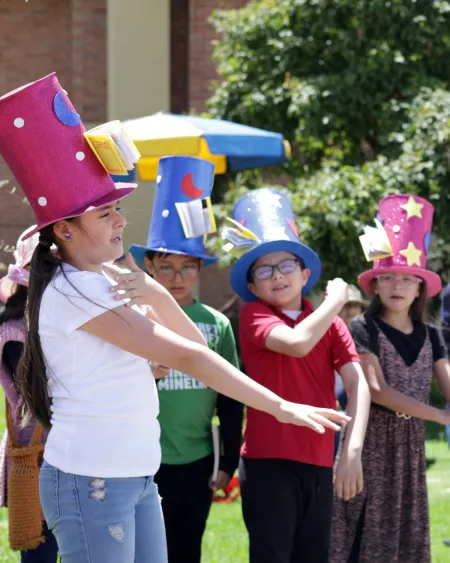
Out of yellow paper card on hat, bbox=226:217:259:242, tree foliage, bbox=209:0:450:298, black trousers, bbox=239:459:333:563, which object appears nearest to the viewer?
black trousers, bbox=239:459:333:563

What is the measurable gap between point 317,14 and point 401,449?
19.6 feet

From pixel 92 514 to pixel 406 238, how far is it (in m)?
2.37

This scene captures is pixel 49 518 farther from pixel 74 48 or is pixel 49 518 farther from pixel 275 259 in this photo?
pixel 74 48

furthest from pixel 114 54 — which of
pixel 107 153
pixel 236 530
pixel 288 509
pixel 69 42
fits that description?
pixel 107 153

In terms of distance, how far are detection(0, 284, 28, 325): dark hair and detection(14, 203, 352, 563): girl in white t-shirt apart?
3.96ft

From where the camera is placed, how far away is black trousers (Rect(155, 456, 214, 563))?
153 inches

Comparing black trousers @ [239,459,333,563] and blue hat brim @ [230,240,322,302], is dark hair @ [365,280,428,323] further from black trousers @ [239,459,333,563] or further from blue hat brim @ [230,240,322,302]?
black trousers @ [239,459,333,563]

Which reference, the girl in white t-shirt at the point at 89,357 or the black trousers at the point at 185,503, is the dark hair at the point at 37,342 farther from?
the black trousers at the point at 185,503

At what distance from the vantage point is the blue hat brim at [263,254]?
157 inches

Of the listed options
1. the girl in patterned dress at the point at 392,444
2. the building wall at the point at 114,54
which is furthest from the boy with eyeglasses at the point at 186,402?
the building wall at the point at 114,54

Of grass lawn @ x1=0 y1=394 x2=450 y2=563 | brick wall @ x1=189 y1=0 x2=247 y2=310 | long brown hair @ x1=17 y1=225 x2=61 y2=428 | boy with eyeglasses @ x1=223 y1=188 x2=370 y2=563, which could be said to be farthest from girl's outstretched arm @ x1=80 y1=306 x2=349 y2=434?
brick wall @ x1=189 y1=0 x2=247 y2=310

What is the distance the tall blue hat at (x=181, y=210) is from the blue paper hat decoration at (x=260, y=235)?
120 mm

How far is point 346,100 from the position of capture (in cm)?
917

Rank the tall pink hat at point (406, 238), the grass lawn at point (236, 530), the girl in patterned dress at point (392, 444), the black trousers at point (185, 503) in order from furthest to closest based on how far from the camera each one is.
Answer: the grass lawn at point (236, 530), the tall pink hat at point (406, 238), the girl in patterned dress at point (392, 444), the black trousers at point (185, 503)
